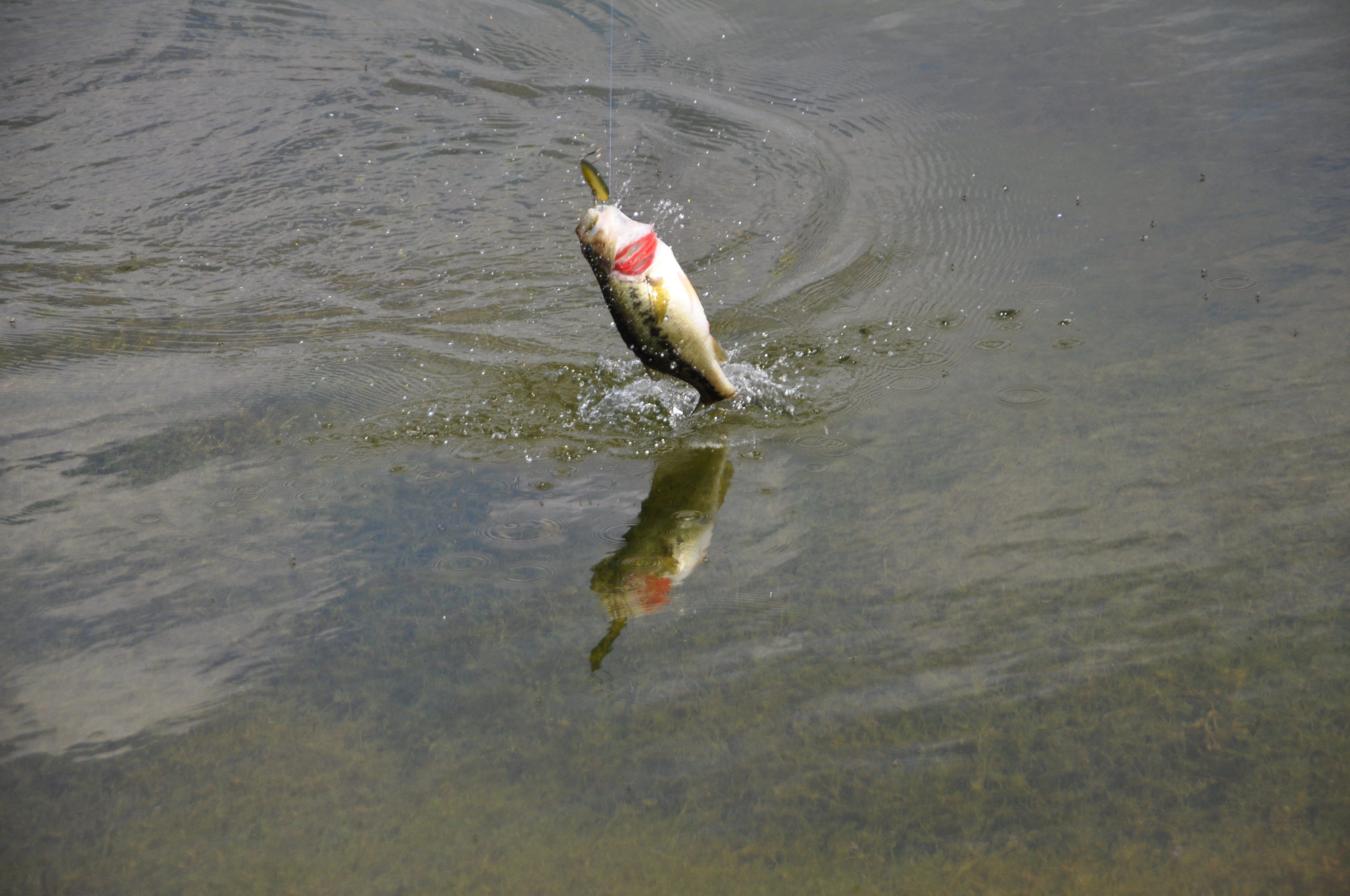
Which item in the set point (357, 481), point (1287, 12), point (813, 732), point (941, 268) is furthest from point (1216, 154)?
point (357, 481)

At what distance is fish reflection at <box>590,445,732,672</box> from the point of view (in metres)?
3.47

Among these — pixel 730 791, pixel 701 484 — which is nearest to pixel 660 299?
pixel 701 484

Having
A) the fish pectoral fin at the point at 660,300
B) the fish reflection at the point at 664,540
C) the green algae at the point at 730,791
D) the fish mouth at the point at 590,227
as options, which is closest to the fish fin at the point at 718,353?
the fish pectoral fin at the point at 660,300

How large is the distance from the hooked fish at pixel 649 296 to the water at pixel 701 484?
476 millimetres

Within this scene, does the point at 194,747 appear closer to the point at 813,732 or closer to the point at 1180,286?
the point at 813,732

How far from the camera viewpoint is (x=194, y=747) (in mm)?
3078

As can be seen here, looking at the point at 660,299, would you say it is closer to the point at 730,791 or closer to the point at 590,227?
the point at 590,227

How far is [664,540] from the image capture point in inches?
148

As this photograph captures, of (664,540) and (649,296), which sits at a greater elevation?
(649,296)

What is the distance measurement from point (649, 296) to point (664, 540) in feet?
3.00

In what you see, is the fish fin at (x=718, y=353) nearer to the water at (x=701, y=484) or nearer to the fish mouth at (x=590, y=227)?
the water at (x=701, y=484)

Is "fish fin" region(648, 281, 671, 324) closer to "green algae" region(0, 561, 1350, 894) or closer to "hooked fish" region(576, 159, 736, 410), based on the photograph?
"hooked fish" region(576, 159, 736, 410)

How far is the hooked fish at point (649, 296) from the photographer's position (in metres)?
3.70

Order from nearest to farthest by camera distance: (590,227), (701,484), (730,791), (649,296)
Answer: (730,791) < (590,227) < (649,296) < (701,484)
